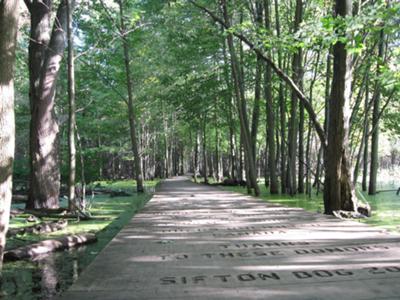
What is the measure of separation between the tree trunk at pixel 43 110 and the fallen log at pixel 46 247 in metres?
4.62

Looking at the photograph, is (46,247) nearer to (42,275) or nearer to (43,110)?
(42,275)

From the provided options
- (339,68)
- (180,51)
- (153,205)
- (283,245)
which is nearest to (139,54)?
(180,51)

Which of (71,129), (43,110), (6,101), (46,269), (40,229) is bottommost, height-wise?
(46,269)

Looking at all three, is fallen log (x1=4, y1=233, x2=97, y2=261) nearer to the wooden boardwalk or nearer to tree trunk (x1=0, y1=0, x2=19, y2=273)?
the wooden boardwalk

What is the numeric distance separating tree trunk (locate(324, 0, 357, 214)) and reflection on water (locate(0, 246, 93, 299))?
6.33 metres

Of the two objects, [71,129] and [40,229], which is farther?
[71,129]

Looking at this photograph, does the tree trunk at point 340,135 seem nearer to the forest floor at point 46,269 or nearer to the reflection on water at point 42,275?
the forest floor at point 46,269

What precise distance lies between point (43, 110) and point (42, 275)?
Answer: 748cm

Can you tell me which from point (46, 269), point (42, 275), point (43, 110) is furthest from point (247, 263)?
point (43, 110)

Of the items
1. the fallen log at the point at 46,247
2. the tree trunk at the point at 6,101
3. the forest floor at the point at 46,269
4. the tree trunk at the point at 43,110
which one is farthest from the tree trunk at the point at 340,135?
the tree trunk at the point at 6,101

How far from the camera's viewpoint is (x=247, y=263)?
508cm

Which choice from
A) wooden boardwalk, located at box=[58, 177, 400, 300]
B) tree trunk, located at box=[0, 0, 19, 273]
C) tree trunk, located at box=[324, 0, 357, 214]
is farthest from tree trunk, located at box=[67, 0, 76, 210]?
tree trunk, located at box=[0, 0, 19, 273]

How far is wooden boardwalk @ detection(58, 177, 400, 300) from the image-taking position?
3.94 metres

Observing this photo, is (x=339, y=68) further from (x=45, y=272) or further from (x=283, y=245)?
(x=45, y=272)
